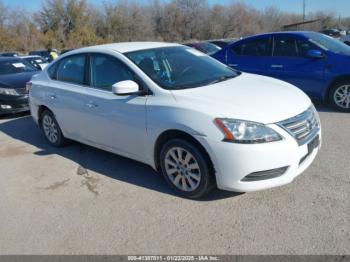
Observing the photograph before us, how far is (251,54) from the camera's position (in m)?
7.61

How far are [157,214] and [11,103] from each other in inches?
240

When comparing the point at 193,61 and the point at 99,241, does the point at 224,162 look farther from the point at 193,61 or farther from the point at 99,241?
the point at 193,61

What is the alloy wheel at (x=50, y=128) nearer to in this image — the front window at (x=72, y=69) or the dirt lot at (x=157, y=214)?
the front window at (x=72, y=69)

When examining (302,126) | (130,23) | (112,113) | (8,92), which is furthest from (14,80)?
(130,23)

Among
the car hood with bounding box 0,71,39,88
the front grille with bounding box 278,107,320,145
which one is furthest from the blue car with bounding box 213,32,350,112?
the car hood with bounding box 0,71,39,88

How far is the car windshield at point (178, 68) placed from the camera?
4.05m

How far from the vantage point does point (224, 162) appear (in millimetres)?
3318

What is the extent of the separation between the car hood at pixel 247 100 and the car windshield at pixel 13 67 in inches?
292

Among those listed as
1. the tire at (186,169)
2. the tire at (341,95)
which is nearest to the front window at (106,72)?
the tire at (186,169)

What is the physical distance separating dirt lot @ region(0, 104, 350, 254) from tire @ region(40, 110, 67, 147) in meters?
0.82

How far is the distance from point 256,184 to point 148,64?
74.9 inches

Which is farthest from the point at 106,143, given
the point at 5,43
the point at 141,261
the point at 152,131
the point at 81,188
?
the point at 5,43

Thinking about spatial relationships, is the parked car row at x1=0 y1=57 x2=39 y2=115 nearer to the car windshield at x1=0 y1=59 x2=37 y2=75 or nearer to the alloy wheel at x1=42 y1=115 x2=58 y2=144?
the car windshield at x1=0 y1=59 x2=37 y2=75

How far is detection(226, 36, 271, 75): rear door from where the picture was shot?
7.39 meters
